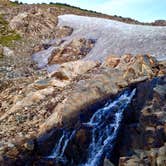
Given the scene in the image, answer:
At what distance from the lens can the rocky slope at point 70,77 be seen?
90.6 ft

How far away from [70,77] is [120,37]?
45.2 feet

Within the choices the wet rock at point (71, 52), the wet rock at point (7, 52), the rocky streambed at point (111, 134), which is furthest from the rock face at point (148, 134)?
the wet rock at point (7, 52)

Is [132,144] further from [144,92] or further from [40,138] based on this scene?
[40,138]

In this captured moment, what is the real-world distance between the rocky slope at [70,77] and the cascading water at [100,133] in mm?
1069

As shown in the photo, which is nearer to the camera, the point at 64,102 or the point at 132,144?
the point at 132,144

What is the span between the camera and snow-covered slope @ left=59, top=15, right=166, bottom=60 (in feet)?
137

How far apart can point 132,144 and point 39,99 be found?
11.5 m

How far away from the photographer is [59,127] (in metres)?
28.6

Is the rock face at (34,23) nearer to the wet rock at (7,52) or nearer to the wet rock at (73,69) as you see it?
the wet rock at (7,52)

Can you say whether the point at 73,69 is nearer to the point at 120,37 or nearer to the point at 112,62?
the point at 112,62

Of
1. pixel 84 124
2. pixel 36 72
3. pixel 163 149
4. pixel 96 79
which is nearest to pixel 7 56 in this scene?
pixel 36 72

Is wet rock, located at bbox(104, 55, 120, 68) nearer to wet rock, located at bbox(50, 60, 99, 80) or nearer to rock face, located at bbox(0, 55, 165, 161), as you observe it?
rock face, located at bbox(0, 55, 165, 161)

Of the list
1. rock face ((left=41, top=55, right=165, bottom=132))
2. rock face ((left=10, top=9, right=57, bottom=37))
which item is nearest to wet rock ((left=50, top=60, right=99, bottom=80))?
rock face ((left=41, top=55, right=165, bottom=132))

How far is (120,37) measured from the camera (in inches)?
1896
